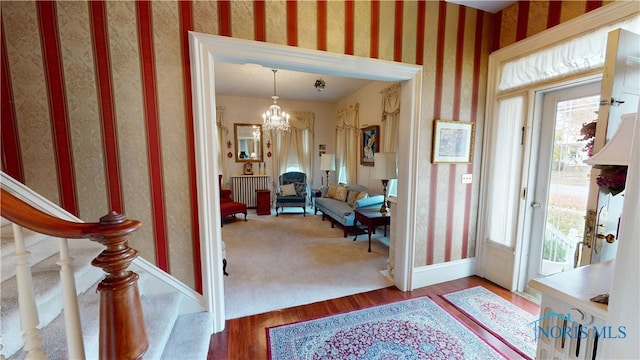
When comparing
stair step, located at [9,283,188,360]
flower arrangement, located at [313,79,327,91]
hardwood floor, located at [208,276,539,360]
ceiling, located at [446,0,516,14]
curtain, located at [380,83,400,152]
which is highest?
ceiling, located at [446,0,516,14]

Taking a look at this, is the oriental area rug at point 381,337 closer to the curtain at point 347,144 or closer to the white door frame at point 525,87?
the white door frame at point 525,87

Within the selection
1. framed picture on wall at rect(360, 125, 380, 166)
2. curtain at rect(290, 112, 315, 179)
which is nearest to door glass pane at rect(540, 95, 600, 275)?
framed picture on wall at rect(360, 125, 380, 166)

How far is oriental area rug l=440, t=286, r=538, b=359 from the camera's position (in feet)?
6.17

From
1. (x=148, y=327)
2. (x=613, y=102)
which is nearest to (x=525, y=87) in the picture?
(x=613, y=102)

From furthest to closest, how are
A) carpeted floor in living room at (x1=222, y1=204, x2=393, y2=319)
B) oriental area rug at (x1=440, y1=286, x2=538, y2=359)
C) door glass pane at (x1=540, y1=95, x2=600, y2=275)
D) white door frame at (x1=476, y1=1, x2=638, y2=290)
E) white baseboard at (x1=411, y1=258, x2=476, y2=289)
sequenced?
1. white baseboard at (x1=411, y1=258, x2=476, y2=289)
2. carpeted floor in living room at (x1=222, y1=204, x2=393, y2=319)
3. door glass pane at (x1=540, y1=95, x2=600, y2=275)
4. oriental area rug at (x1=440, y1=286, x2=538, y2=359)
5. white door frame at (x1=476, y1=1, x2=638, y2=290)

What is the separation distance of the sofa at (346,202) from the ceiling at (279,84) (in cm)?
215

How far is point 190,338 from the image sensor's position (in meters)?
1.70

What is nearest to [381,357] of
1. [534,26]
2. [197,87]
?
[197,87]

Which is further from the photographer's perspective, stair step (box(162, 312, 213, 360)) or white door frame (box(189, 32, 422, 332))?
white door frame (box(189, 32, 422, 332))

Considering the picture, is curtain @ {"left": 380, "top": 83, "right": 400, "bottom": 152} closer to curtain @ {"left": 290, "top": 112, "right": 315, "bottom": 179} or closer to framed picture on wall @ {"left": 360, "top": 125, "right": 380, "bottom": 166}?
framed picture on wall @ {"left": 360, "top": 125, "right": 380, "bottom": 166}

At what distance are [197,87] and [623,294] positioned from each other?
7.62ft

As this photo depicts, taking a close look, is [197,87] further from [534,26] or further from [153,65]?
[534,26]

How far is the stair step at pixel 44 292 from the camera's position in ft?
3.22

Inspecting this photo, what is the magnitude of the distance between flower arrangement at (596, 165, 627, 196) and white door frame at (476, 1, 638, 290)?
1.10 metres
